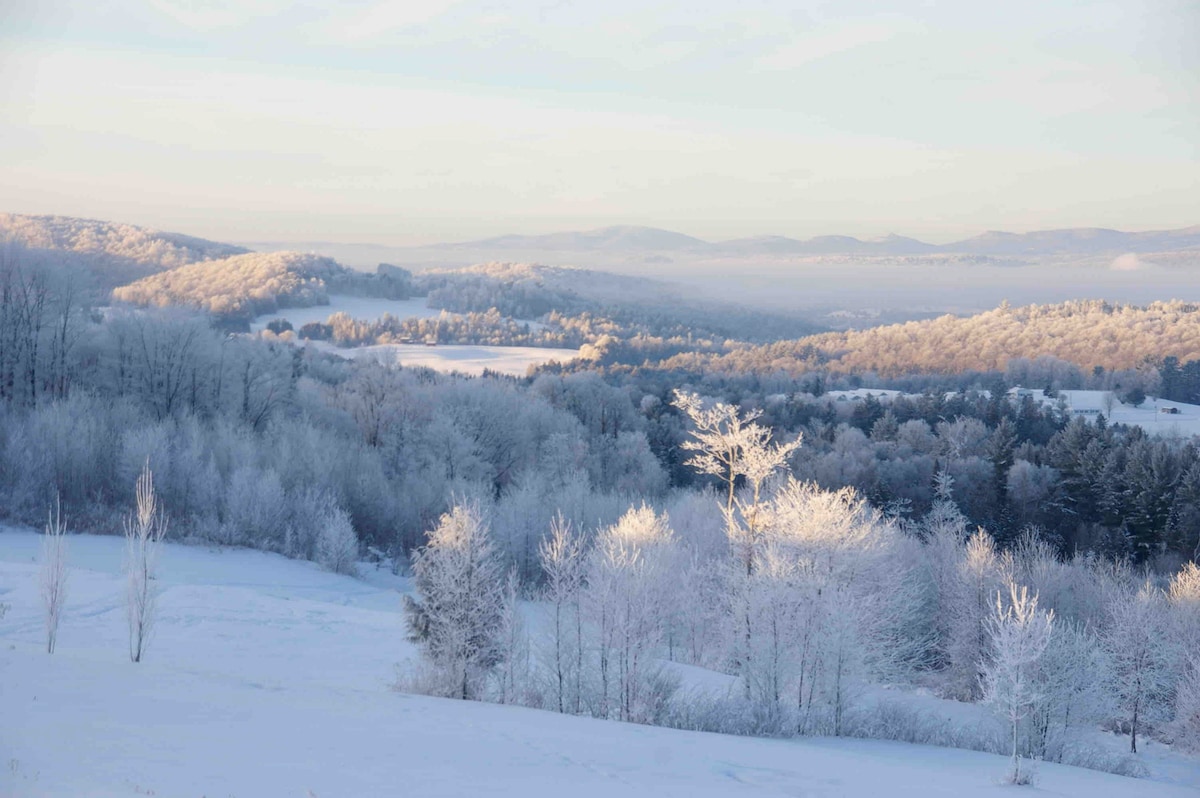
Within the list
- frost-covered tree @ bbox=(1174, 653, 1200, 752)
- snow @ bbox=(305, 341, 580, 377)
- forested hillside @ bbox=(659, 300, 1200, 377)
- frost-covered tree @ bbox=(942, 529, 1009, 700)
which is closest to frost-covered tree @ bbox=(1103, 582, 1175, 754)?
frost-covered tree @ bbox=(1174, 653, 1200, 752)

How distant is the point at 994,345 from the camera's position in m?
102

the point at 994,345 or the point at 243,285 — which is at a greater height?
the point at 243,285

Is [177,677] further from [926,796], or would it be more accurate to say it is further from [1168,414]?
[1168,414]

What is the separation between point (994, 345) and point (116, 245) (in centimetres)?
9710

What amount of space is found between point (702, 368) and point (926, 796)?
284ft

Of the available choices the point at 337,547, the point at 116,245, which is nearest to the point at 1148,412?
the point at 337,547

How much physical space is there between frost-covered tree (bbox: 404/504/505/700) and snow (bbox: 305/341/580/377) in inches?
2343

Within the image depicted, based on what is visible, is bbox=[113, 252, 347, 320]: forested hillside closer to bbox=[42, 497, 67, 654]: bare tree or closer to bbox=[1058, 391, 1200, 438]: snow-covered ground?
bbox=[42, 497, 67, 654]: bare tree

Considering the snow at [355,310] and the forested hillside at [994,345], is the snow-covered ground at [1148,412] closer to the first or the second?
the forested hillside at [994,345]

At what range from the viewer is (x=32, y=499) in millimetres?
32406

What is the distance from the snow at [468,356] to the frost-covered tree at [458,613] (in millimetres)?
59521

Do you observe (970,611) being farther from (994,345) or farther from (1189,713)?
(994,345)

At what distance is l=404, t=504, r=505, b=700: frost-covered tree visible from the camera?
52.0 ft

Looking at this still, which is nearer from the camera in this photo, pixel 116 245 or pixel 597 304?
pixel 116 245
